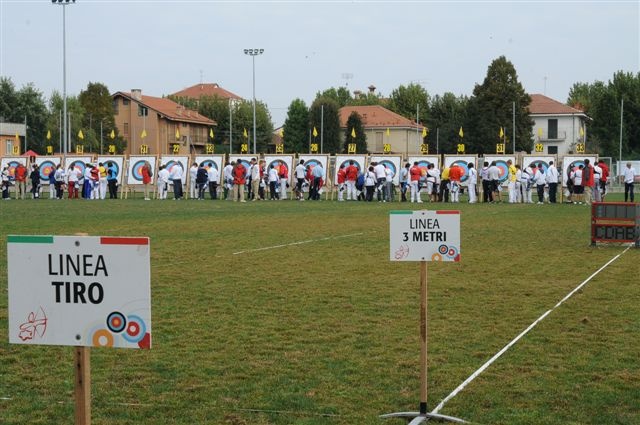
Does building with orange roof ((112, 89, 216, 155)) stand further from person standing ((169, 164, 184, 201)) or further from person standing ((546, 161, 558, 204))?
person standing ((546, 161, 558, 204))

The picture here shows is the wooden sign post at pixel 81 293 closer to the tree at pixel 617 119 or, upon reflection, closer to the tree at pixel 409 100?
the tree at pixel 617 119

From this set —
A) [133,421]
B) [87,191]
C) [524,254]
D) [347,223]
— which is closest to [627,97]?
[87,191]

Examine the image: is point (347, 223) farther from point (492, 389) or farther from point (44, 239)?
point (44, 239)

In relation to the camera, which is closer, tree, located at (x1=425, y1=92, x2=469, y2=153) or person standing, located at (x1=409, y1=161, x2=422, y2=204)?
person standing, located at (x1=409, y1=161, x2=422, y2=204)

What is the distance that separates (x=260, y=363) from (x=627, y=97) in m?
98.1

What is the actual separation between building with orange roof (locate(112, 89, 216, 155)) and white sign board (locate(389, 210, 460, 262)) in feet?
353

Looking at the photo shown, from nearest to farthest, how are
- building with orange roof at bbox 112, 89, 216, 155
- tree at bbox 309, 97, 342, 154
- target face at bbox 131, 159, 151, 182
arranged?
target face at bbox 131, 159, 151, 182, tree at bbox 309, 97, 342, 154, building with orange roof at bbox 112, 89, 216, 155

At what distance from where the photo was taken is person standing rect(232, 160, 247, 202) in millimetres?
44763

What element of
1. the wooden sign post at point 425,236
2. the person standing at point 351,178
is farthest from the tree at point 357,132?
the wooden sign post at point 425,236

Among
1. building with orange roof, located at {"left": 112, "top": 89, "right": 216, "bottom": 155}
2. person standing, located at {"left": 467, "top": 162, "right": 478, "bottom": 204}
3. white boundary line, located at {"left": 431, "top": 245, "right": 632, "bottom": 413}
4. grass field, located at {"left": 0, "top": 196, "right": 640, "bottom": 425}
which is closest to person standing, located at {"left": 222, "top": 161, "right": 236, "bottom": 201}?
person standing, located at {"left": 467, "top": 162, "right": 478, "bottom": 204}

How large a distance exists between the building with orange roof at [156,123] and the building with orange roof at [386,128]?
64.4ft

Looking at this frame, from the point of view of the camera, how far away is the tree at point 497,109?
332 feet

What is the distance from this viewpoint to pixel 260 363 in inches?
340

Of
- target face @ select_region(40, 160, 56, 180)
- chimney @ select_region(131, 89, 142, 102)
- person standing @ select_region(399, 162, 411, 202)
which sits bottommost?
person standing @ select_region(399, 162, 411, 202)
